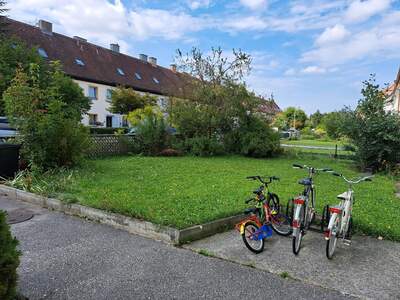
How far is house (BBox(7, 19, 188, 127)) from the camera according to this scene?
1195 inches

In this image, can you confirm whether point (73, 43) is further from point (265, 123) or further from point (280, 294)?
point (280, 294)

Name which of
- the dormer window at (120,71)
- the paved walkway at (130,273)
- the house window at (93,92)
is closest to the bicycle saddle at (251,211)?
the paved walkway at (130,273)

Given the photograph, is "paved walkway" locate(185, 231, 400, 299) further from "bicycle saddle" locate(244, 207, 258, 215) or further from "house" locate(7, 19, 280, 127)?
"house" locate(7, 19, 280, 127)

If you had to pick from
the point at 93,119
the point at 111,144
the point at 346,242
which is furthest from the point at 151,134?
the point at 93,119

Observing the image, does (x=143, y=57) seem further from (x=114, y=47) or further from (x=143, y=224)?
(x=143, y=224)


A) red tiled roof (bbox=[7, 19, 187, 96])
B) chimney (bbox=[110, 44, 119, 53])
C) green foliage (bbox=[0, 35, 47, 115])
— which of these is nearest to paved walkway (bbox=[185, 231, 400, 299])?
green foliage (bbox=[0, 35, 47, 115])

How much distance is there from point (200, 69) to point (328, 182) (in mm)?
10461

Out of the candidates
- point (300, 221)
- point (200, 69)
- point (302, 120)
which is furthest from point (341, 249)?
point (302, 120)

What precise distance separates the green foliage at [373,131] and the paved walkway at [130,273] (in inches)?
408

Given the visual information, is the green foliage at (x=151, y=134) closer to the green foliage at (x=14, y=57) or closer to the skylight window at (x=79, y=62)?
the green foliage at (x=14, y=57)

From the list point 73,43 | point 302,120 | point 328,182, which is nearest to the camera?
point 328,182

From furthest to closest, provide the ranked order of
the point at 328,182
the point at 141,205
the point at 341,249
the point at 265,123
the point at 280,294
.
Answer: the point at 265,123 < the point at 328,182 < the point at 141,205 < the point at 341,249 < the point at 280,294

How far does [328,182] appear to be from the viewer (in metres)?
9.49

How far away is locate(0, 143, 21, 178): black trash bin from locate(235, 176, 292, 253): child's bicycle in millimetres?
6357
